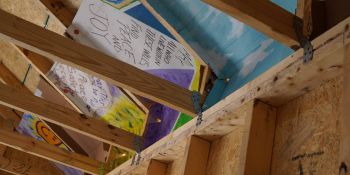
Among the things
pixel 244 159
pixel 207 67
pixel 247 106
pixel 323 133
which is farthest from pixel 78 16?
pixel 323 133

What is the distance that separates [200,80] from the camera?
2518mm

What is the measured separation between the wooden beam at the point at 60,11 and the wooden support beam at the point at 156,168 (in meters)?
1.43

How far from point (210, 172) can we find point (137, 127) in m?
1.40

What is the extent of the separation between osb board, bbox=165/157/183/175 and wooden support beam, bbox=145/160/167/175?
0.13 ft

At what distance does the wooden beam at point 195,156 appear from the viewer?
231 cm

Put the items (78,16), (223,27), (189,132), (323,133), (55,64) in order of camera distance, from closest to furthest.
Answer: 1. (323,133)
2. (223,27)
3. (189,132)
4. (78,16)
5. (55,64)

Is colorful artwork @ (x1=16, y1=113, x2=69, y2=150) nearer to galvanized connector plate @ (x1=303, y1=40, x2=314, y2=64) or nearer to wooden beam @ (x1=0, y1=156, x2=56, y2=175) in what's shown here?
wooden beam @ (x1=0, y1=156, x2=56, y2=175)

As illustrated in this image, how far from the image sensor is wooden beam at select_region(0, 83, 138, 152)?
2.94 m

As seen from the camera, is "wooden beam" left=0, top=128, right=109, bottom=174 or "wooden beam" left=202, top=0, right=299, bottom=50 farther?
"wooden beam" left=0, top=128, right=109, bottom=174

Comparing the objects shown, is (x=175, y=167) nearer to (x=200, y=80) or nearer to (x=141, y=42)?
(x=200, y=80)

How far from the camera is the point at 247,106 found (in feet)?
6.24

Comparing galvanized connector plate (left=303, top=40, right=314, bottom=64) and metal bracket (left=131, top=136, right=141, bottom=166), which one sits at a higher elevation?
galvanized connector plate (left=303, top=40, right=314, bottom=64)

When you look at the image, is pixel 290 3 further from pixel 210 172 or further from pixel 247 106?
pixel 210 172

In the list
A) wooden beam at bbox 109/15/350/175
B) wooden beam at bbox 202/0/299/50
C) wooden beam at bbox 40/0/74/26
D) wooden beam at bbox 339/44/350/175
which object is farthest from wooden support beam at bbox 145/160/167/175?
wooden beam at bbox 339/44/350/175
